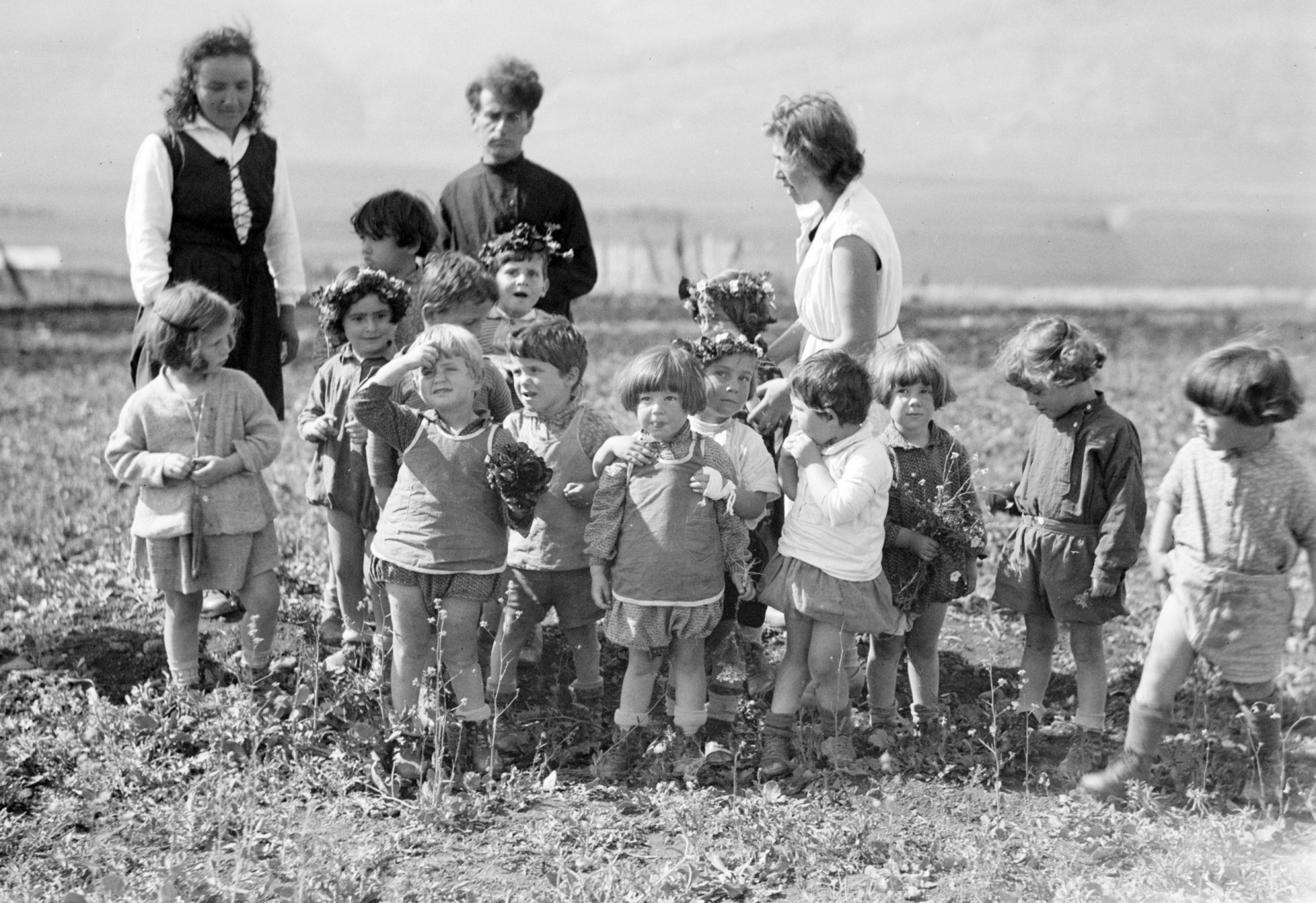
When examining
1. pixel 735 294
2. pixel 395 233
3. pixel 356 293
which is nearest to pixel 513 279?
pixel 395 233

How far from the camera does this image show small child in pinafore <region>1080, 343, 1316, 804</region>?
3631 millimetres

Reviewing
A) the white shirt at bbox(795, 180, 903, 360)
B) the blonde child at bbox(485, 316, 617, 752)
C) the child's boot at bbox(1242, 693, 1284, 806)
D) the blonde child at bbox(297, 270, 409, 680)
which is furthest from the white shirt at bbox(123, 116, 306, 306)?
the child's boot at bbox(1242, 693, 1284, 806)

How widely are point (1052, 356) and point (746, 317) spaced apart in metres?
1.13

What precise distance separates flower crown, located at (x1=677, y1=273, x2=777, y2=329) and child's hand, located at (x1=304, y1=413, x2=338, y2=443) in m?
1.40

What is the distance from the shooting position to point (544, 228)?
541cm

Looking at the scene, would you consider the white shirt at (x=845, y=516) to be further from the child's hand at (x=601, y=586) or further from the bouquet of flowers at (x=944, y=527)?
the child's hand at (x=601, y=586)

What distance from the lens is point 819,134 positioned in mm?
4383

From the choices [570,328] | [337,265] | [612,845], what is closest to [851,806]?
[612,845]

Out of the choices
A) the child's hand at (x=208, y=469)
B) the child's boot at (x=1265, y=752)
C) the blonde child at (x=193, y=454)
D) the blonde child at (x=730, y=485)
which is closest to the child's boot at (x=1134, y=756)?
the child's boot at (x=1265, y=752)

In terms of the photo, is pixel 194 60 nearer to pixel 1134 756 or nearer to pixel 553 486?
pixel 553 486

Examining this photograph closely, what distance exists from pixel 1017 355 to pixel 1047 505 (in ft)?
1.74

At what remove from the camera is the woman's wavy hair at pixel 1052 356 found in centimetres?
416

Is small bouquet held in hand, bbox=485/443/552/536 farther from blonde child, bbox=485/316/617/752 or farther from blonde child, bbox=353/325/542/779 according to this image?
blonde child, bbox=485/316/617/752

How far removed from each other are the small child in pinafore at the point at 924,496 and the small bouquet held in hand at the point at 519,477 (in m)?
1.20
